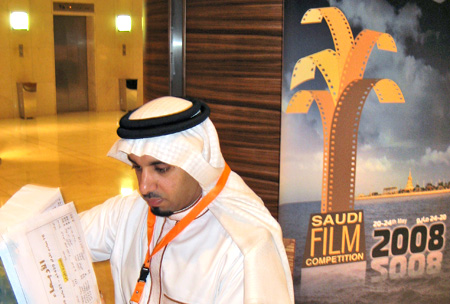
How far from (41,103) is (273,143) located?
1049 centimetres

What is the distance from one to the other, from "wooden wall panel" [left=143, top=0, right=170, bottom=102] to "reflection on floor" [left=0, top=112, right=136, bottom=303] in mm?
1466

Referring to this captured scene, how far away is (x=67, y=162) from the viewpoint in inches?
305

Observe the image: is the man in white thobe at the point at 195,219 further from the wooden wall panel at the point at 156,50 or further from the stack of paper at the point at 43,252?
the wooden wall panel at the point at 156,50

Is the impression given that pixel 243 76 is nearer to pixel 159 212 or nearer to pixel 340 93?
pixel 340 93

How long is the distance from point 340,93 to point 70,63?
36.4 ft

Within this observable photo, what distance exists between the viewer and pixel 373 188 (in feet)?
11.2

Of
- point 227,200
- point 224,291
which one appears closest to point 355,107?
point 227,200

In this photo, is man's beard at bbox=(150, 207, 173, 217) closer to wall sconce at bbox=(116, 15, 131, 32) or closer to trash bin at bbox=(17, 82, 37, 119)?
trash bin at bbox=(17, 82, 37, 119)

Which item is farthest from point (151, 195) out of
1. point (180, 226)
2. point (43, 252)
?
point (43, 252)

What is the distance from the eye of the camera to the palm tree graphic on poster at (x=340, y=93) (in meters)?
3.20

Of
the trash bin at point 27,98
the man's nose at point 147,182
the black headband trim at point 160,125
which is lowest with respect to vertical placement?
the trash bin at point 27,98

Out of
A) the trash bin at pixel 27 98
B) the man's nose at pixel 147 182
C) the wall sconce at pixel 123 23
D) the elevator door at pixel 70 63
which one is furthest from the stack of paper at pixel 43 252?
the wall sconce at pixel 123 23

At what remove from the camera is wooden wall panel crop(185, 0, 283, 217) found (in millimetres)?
3168

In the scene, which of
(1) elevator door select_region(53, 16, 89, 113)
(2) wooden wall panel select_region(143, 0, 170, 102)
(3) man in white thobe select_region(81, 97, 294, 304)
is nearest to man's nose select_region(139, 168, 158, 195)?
(3) man in white thobe select_region(81, 97, 294, 304)
